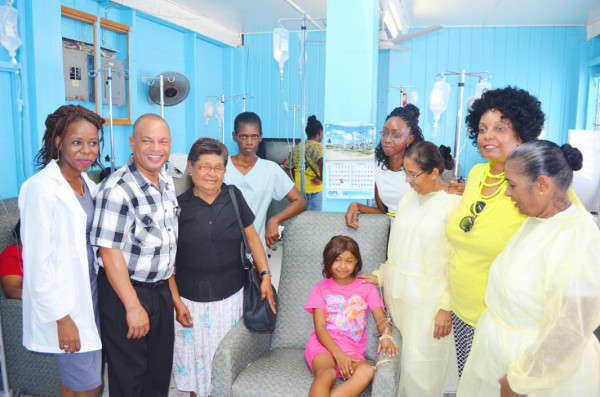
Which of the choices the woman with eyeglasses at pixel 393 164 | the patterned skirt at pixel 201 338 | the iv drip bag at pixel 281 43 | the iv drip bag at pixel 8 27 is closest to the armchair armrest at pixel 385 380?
the patterned skirt at pixel 201 338

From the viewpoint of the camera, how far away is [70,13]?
4078 millimetres

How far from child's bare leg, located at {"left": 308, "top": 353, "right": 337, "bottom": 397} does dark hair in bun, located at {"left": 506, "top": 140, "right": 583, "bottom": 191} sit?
1032 mm

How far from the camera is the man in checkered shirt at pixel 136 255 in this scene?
5.14 ft

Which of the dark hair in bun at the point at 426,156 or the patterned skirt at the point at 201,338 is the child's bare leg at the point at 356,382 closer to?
the patterned skirt at the point at 201,338

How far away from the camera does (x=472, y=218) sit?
1.59m

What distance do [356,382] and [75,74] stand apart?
389 cm

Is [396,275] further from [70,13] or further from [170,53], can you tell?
[170,53]

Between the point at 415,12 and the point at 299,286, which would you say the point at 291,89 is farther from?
the point at 299,286

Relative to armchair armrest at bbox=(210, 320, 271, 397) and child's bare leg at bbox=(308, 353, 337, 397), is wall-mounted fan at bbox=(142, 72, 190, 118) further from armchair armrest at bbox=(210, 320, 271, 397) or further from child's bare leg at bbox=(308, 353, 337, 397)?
child's bare leg at bbox=(308, 353, 337, 397)

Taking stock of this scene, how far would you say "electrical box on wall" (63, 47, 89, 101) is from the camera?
4078 millimetres

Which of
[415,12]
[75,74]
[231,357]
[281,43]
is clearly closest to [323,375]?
[231,357]

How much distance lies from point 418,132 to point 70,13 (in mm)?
3468

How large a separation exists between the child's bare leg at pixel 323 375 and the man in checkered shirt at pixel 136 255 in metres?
0.63

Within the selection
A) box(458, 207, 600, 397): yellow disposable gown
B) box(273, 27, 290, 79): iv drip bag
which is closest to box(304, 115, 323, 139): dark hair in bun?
box(273, 27, 290, 79): iv drip bag
